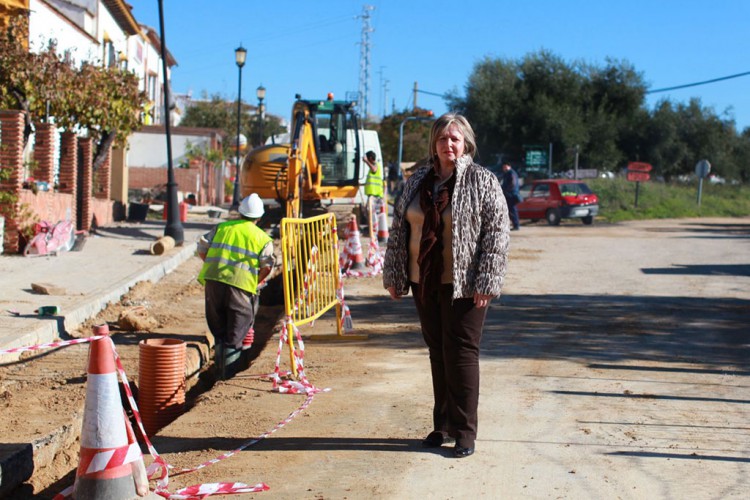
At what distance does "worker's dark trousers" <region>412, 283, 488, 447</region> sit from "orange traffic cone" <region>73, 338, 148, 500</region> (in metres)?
1.74

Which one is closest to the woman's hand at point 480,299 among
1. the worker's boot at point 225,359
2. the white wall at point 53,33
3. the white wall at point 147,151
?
the worker's boot at point 225,359

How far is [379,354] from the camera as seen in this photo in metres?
9.00

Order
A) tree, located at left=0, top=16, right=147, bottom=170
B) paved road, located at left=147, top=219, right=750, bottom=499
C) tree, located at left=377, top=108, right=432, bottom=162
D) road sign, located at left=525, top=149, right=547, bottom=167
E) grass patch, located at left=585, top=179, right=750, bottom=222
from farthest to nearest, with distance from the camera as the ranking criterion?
tree, located at left=377, top=108, right=432, bottom=162, road sign, located at left=525, top=149, right=547, bottom=167, grass patch, located at left=585, top=179, right=750, bottom=222, tree, located at left=0, top=16, right=147, bottom=170, paved road, located at left=147, top=219, right=750, bottom=499

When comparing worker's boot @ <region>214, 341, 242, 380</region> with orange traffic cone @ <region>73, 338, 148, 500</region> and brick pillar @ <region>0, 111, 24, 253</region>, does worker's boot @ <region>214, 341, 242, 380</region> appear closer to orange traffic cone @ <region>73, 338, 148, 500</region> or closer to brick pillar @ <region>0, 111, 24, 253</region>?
orange traffic cone @ <region>73, 338, 148, 500</region>

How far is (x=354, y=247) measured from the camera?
16594mm

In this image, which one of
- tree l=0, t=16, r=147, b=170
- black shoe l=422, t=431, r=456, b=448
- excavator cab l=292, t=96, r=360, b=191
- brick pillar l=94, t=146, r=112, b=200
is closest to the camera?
black shoe l=422, t=431, r=456, b=448

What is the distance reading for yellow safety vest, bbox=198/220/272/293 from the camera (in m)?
8.79

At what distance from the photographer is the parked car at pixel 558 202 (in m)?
33.8

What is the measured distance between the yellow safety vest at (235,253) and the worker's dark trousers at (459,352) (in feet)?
11.3

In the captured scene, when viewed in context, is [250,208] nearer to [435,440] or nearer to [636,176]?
[435,440]

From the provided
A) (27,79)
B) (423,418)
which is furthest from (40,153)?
(423,418)

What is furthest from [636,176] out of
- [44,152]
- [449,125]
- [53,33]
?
[449,125]

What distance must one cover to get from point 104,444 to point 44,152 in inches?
614

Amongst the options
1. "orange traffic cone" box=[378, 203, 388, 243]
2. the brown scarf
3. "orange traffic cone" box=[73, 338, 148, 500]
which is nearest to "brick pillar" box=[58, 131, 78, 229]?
"orange traffic cone" box=[378, 203, 388, 243]
